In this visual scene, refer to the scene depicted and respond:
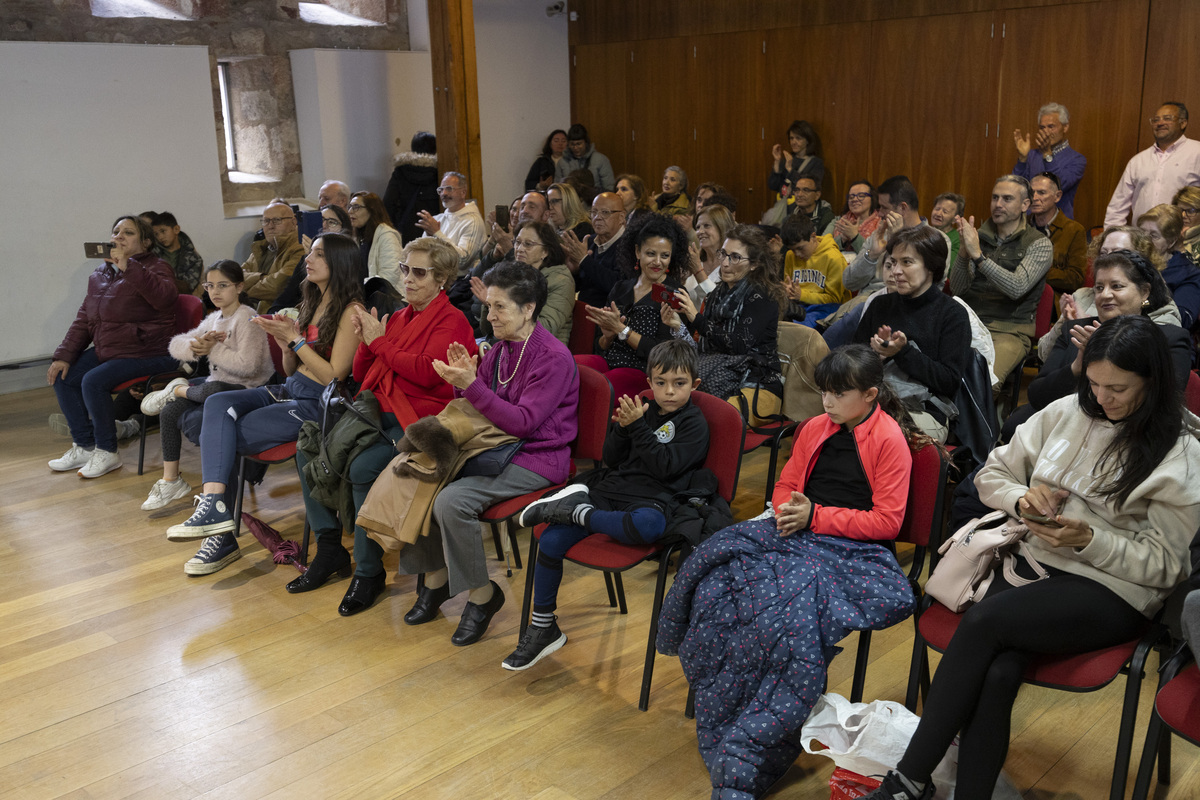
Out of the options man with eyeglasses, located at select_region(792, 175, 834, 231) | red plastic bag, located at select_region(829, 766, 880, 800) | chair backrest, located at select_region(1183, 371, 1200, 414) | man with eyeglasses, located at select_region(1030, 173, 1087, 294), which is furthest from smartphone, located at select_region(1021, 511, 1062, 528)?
man with eyeglasses, located at select_region(792, 175, 834, 231)

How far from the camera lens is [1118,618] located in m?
2.13

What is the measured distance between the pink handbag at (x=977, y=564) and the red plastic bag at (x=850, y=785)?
443 mm

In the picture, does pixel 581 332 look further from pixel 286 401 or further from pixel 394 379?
pixel 286 401

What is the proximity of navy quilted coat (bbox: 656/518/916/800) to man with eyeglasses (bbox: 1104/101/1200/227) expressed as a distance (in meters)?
4.68

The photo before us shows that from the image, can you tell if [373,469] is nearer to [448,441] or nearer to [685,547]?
[448,441]

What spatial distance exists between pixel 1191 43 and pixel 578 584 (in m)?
5.36

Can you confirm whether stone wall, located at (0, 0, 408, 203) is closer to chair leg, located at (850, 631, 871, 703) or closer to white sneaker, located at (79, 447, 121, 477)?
white sneaker, located at (79, 447, 121, 477)

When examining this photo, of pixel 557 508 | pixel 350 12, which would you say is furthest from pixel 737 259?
pixel 350 12

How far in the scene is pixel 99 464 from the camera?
4.87m

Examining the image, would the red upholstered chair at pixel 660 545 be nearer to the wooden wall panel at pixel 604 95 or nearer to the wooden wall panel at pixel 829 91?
the wooden wall panel at pixel 829 91

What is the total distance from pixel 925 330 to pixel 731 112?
18.8 feet

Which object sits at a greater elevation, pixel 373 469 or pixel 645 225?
pixel 645 225

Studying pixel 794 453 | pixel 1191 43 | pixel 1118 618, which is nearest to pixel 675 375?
pixel 794 453

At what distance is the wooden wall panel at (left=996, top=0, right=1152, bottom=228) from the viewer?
6438 millimetres
